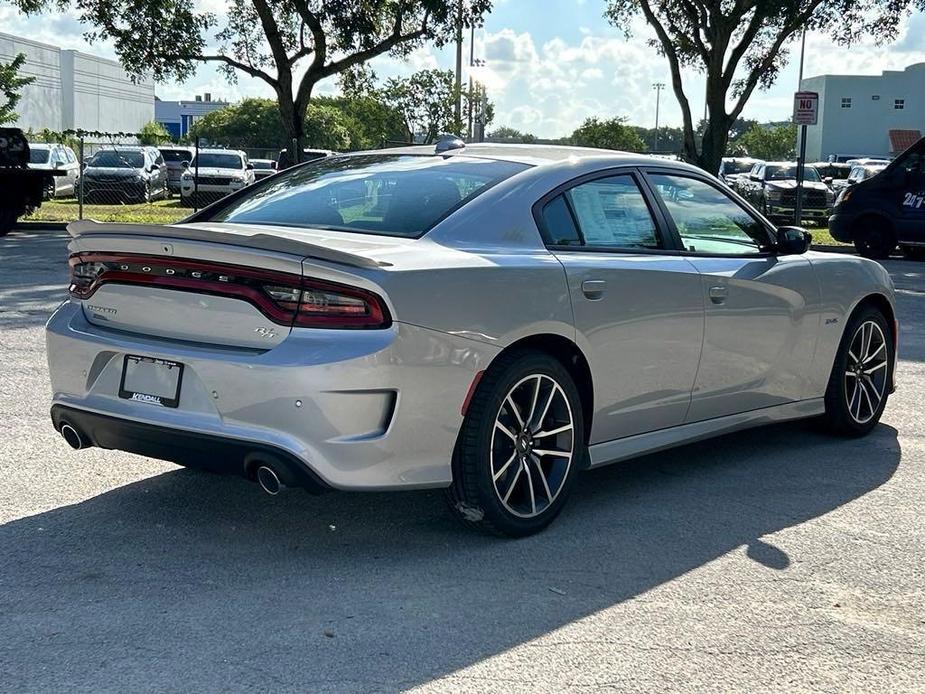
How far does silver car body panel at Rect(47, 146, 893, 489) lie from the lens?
14.2ft

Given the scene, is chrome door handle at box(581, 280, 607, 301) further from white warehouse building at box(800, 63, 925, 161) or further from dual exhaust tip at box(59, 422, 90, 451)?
white warehouse building at box(800, 63, 925, 161)

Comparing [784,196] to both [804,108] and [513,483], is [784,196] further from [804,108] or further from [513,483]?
[513,483]

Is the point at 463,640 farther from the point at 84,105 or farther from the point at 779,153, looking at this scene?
the point at 779,153

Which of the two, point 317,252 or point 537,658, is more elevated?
point 317,252

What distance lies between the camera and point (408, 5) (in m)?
25.3

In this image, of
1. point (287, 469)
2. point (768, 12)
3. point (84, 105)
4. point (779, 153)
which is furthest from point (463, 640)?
point (779, 153)

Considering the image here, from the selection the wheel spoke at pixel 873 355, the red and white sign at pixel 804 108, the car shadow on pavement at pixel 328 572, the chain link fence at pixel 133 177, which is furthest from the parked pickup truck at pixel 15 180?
the wheel spoke at pixel 873 355

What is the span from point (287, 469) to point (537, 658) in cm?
113

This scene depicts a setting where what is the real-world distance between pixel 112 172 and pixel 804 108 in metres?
18.7

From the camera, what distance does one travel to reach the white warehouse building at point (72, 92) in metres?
65.2

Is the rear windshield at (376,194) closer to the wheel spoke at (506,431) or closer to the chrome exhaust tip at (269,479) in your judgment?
the wheel spoke at (506,431)

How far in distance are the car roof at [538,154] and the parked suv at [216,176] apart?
26274 mm

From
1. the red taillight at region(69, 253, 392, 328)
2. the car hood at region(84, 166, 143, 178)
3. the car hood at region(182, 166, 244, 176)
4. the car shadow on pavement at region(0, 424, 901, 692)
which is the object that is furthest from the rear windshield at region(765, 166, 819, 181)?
the red taillight at region(69, 253, 392, 328)

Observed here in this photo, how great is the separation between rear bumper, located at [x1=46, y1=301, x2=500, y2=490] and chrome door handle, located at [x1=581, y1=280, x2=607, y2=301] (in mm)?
611
